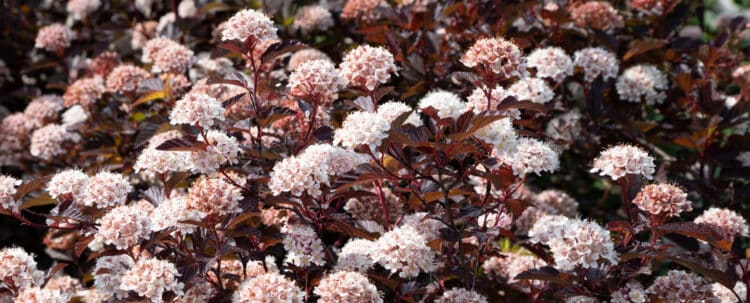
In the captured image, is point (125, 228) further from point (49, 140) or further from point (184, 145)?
point (49, 140)

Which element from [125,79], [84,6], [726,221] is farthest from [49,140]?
[726,221]

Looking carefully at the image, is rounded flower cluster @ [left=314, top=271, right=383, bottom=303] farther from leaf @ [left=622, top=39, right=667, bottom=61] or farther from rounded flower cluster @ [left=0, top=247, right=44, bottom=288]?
leaf @ [left=622, top=39, right=667, bottom=61]

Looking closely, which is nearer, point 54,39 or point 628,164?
point 628,164

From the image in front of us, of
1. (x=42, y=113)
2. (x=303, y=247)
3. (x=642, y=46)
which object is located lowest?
(x=42, y=113)

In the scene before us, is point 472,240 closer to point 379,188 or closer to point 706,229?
point 379,188

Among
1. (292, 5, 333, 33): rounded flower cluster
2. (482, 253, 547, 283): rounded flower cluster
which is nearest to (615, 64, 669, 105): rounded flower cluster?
(482, 253, 547, 283): rounded flower cluster

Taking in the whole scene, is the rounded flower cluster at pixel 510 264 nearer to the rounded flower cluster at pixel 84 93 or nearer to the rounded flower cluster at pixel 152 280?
the rounded flower cluster at pixel 152 280

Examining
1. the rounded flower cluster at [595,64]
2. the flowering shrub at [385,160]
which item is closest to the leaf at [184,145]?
the flowering shrub at [385,160]
